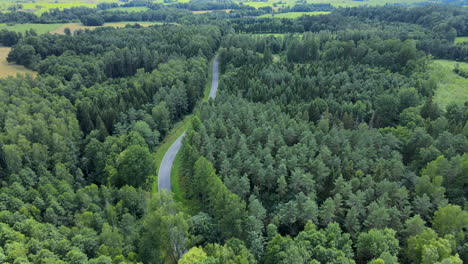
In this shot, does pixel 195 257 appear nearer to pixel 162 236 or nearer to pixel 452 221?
pixel 162 236

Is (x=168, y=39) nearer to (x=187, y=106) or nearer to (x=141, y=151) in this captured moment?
(x=187, y=106)

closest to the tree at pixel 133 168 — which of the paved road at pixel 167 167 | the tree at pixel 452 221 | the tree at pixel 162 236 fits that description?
the paved road at pixel 167 167

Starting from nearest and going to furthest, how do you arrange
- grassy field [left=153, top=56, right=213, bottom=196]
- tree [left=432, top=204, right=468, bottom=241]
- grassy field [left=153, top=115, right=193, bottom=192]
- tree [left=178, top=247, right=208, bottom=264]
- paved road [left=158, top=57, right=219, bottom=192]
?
tree [left=178, top=247, right=208, bottom=264], tree [left=432, top=204, right=468, bottom=241], grassy field [left=153, top=56, right=213, bottom=196], paved road [left=158, top=57, right=219, bottom=192], grassy field [left=153, top=115, right=193, bottom=192]

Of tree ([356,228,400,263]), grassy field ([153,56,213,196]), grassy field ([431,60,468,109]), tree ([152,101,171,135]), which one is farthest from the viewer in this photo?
grassy field ([431,60,468,109])

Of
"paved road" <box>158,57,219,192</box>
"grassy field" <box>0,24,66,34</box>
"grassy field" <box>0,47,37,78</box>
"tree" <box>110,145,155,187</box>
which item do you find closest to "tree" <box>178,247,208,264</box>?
"paved road" <box>158,57,219,192</box>

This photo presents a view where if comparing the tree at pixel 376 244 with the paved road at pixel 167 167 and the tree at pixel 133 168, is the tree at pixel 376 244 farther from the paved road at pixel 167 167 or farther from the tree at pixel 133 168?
the tree at pixel 133 168

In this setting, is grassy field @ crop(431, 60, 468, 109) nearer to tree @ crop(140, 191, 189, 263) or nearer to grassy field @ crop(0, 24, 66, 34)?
tree @ crop(140, 191, 189, 263)

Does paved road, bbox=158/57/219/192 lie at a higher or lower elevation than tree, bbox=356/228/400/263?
lower
